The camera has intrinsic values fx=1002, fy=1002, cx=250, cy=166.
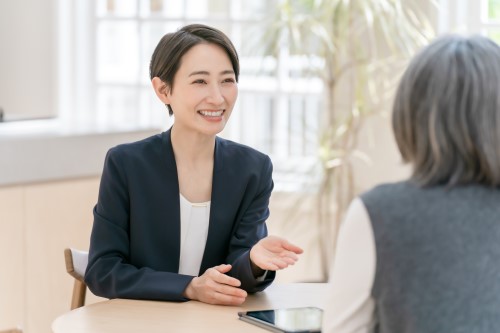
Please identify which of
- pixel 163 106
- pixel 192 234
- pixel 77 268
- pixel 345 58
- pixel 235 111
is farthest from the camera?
pixel 163 106

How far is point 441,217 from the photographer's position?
1.57m

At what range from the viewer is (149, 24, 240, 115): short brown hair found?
2518 millimetres

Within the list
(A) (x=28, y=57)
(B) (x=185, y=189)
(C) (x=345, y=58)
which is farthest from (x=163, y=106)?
(B) (x=185, y=189)

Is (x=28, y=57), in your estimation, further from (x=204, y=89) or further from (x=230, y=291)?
(x=230, y=291)

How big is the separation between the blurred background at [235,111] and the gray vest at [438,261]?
2.66 metres

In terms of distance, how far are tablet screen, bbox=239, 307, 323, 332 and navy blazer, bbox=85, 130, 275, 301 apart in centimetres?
18

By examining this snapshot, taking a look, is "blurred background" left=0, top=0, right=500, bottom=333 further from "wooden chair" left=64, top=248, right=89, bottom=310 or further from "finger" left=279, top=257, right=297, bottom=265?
"finger" left=279, top=257, right=297, bottom=265

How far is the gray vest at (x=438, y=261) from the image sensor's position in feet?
5.14

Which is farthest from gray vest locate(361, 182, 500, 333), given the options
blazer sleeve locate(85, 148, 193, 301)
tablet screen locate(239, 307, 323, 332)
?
blazer sleeve locate(85, 148, 193, 301)

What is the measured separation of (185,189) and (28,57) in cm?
323

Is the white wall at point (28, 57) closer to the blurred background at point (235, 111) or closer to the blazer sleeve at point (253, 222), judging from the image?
the blurred background at point (235, 111)

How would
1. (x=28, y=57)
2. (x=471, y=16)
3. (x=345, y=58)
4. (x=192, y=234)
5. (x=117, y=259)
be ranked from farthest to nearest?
(x=28, y=57) → (x=345, y=58) → (x=471, y=16) → (x=192, y=234) → (x=117, y=259)

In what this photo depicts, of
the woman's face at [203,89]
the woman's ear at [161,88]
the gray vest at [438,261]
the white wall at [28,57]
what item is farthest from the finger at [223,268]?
the white wall at [28,57]

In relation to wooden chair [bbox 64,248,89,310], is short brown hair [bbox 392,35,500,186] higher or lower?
higher
